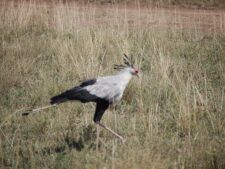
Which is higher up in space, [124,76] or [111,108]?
[124,76]

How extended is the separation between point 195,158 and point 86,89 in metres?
1.13

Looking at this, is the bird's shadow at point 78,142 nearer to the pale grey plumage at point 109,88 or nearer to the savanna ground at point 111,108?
the savanna ground at point 111,108

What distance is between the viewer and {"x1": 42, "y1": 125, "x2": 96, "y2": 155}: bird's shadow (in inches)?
163

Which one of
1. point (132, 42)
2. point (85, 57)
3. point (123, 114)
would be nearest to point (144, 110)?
point (123, 114)

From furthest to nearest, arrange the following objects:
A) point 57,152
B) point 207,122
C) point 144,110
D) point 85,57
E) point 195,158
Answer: point 85,57, point 144,110, point 207,122, point 57,152, point 195,158

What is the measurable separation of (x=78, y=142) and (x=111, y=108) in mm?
1152

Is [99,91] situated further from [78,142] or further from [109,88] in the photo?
[78,142]

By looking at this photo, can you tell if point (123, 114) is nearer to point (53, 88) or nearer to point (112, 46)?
point (53, 88)

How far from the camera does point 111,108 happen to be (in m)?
5.39

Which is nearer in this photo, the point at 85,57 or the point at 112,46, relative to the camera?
the point at 85,57

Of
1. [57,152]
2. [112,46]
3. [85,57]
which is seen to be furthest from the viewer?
[112,46]

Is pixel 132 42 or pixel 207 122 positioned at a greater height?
pixel 132 42

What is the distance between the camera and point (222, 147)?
3658 millimetres

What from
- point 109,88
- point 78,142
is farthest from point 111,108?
point 109,88
